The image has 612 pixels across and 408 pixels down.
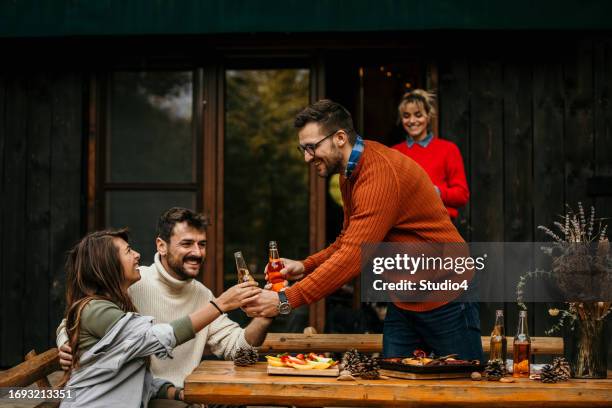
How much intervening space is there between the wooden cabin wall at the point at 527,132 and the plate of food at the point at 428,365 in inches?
115

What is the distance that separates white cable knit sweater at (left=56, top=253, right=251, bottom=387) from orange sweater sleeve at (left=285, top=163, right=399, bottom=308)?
33.6 inches

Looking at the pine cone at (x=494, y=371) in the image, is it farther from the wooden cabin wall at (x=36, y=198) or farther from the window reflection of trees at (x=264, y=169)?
the wooden cabin wall at (x=36, y=198)

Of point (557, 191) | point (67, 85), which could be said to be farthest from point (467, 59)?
point (67, 85)

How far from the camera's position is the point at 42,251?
689 centimetres

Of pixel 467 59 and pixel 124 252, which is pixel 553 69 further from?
pixel 124 252

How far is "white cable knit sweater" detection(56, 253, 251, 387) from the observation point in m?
4.69

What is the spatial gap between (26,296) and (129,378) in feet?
10.9

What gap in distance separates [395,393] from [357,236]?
780 mm

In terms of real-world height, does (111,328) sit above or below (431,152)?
below

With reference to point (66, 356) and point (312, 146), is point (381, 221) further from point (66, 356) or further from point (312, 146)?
point (66, 356)

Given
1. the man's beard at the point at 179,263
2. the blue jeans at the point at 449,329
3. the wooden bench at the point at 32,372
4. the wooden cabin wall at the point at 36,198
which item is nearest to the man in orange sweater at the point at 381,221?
the blue jeans at the point at 449,329

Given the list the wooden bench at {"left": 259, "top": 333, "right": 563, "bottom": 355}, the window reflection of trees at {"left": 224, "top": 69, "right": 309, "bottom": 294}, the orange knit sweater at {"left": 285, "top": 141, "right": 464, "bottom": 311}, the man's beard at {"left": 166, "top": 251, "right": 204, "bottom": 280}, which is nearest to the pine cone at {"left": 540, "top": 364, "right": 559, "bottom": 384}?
the orange knit sweater at {"left": 285, "top": 141, "right": 464, "bottom": 311}

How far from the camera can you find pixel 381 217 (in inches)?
Answer: 157

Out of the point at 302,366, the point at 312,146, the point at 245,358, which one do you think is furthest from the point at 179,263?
the point at 302,366
